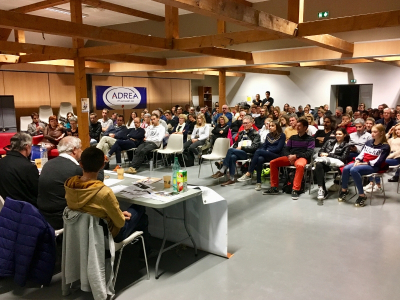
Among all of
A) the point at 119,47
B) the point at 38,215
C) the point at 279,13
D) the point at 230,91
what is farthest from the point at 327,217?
the point at 230,91

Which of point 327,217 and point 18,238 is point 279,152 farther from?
point 18,238

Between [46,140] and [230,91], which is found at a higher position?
[230,91]

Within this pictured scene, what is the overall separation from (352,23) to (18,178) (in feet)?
13.1

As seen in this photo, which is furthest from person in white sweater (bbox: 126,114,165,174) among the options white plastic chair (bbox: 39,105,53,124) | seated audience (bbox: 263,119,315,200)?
white plastic chair (bbox: 39,105,53,124)

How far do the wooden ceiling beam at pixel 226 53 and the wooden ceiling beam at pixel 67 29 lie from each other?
1.27 meters

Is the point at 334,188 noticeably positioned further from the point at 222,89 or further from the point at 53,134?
the point at 222,89

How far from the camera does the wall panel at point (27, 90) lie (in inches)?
382

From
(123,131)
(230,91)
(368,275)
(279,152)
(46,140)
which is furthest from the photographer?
(230,91)

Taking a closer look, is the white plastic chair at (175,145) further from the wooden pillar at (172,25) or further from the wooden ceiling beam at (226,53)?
the wooden pillar at (172,25)

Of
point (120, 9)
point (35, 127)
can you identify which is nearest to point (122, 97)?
point (35, 127)

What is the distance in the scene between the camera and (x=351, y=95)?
13758 millimetres

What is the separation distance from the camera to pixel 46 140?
6.18 meters

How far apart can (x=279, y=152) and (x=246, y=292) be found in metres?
3.10

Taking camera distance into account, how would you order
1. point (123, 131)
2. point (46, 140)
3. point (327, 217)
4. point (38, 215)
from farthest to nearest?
1. point (123, 131)
2. point (46, 140)
3. point (327, 217)
4. point (38, 215)
